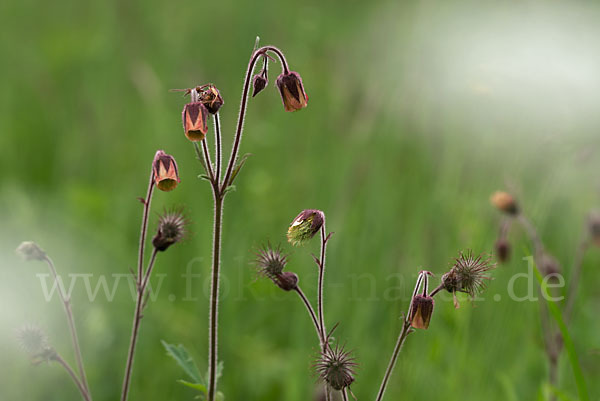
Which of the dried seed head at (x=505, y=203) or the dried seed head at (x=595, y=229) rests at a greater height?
the dried seed head at (x=505, y=203)

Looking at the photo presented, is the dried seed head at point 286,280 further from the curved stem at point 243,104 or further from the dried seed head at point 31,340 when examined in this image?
the dried seed head at point 31,340

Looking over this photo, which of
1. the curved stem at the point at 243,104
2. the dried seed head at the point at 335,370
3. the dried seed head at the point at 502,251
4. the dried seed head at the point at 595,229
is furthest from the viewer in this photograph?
the dried seed head at the point at 595,229

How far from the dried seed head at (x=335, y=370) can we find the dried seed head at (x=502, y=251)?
1542 millimetres

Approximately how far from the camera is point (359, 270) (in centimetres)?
397

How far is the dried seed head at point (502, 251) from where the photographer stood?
3156 millimetres

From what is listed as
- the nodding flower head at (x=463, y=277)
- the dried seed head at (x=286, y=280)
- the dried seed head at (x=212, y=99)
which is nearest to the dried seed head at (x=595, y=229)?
the nodding flower head at (x=463, y=277)

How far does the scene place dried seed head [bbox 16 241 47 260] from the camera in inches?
84.4

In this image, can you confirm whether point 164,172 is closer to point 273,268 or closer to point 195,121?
point 195,121

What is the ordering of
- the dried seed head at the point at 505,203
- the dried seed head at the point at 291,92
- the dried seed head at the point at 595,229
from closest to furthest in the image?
1. the dried seed head at the point at 291,92
2. the dried seed head at the point at 505,203
3. the dried seed head at the point at 595,229

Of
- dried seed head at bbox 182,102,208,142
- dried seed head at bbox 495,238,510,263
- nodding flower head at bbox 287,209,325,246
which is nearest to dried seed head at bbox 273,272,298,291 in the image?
nodding flower head at bbox 287,209,325,246

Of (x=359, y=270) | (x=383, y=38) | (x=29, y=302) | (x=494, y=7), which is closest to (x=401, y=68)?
(x=383, y=38)

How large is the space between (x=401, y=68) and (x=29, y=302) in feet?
12.1

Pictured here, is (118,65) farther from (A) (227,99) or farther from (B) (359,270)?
(B) (359,270)

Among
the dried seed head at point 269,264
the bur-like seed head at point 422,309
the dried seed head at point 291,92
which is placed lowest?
the bur-like seed head at point 422,309
